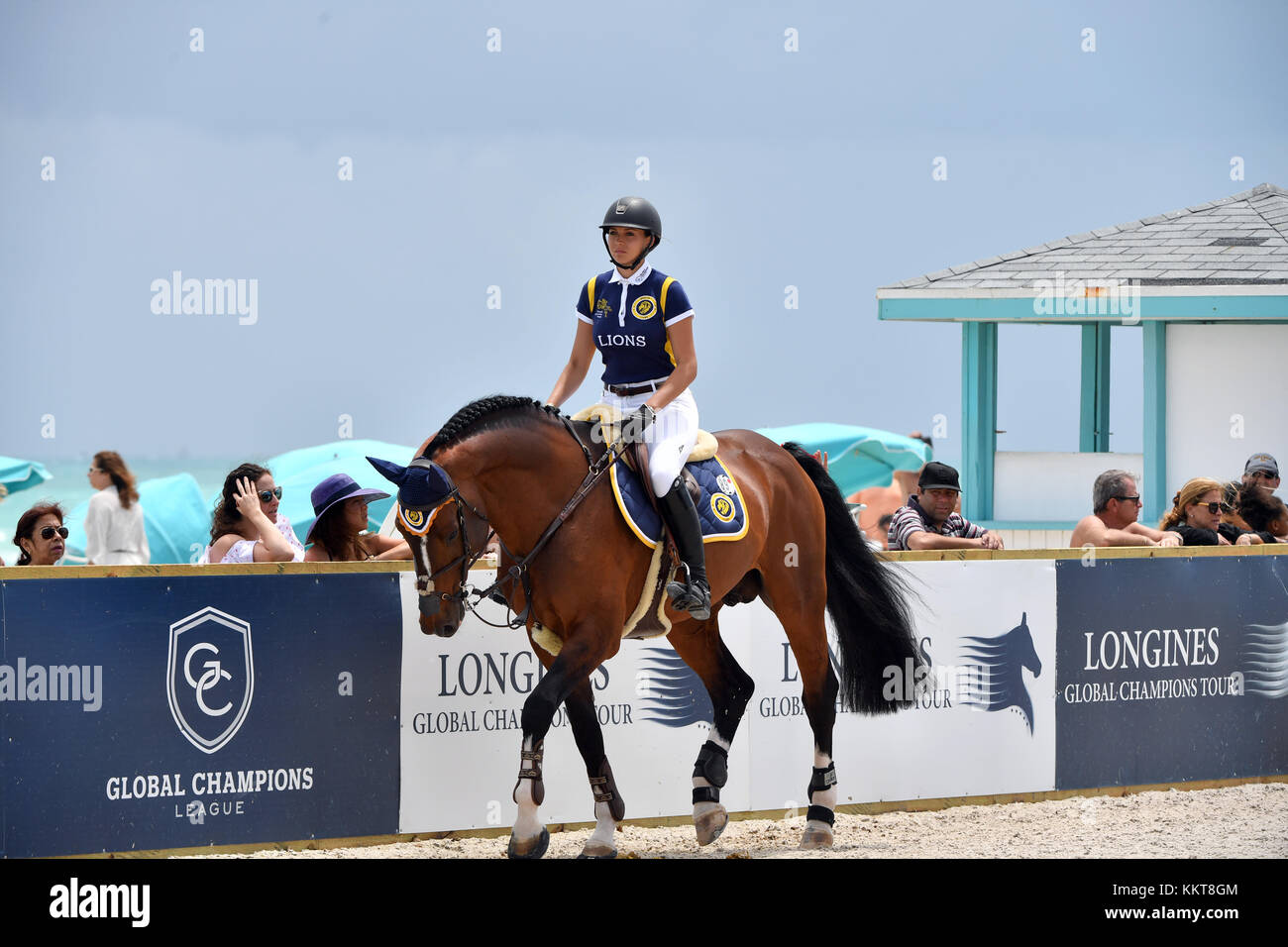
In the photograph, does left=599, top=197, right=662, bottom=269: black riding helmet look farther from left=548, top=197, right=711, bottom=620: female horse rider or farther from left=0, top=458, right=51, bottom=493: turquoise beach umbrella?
left=0, top=458, right=51, bottom=493: turquoise beach umbrella

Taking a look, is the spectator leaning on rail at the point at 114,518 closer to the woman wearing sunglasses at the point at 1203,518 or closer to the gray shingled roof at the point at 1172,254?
the woman wearing sunglasses at the point at 1203,518

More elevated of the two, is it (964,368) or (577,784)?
(964,368)

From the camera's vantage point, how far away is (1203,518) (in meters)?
10.7

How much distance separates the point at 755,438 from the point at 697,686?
1.41m

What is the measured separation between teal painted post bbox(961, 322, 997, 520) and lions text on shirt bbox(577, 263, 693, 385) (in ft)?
40.7

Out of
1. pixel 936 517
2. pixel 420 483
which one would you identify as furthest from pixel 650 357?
pixel 936 517

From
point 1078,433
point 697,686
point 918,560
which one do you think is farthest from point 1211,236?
point 697,686

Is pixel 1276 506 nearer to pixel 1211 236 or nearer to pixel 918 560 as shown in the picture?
pixel 918 560

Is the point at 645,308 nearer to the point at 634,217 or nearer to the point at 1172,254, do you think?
the point at 634,217

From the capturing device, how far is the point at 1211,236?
63.2ft

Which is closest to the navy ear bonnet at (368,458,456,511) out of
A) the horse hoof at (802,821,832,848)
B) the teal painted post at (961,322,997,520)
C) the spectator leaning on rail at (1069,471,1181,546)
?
the horse hoof at (802,821,832,848)

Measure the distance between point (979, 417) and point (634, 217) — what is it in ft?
41.8
